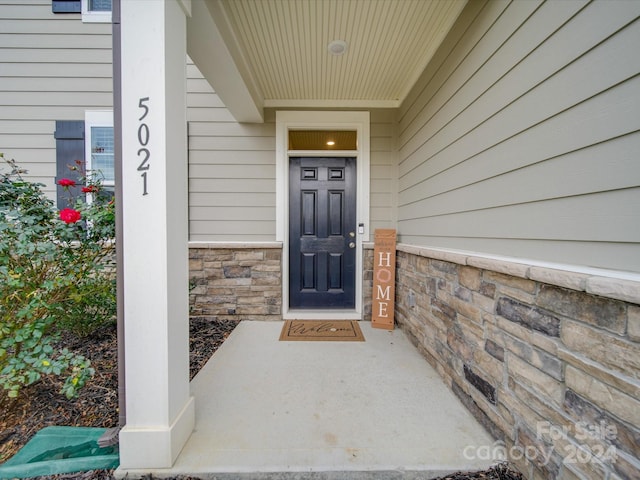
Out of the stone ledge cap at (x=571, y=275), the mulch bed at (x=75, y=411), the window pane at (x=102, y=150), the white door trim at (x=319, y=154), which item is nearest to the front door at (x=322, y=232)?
the white door trim at (x=319, y=154)

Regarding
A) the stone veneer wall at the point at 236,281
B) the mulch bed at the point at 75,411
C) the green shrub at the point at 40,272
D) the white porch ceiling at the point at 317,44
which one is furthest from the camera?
the stone veneer wall at the point at 236,281

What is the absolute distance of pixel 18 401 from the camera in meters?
1.62

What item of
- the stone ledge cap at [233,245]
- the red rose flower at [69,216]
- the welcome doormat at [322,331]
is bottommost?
the welcome doormat at [322,331]

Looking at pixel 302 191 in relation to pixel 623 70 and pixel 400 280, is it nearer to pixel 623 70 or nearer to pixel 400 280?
pixel 400 280

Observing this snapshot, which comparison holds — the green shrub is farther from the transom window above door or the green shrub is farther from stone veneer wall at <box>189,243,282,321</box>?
the transom window above door

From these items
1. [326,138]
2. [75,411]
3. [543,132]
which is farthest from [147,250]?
[326,138]

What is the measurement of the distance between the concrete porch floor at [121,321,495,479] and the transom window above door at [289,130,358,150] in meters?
2.34

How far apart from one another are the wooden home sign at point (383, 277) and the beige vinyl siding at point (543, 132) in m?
0.90

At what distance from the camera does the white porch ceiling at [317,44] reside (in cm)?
179

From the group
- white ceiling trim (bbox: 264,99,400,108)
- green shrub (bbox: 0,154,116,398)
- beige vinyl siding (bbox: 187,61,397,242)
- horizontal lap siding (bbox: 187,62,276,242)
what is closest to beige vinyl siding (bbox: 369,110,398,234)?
beige vinyl siding (bbox: 187,61,397,242)

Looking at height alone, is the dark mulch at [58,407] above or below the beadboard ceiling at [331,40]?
below

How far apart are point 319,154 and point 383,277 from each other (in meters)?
1.64

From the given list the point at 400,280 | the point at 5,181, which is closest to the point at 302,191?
the point at 400,280

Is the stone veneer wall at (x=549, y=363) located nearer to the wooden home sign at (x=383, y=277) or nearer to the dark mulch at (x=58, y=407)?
the wooden home sign at (x=383, y=277)
